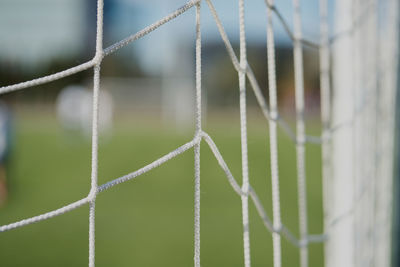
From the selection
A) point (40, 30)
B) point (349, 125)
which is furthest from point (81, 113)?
point (349, 125)

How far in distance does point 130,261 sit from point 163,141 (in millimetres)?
5324

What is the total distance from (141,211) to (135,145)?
386 cm

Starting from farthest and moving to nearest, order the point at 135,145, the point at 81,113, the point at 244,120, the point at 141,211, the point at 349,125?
the point at 81,113 < the point at 135,145 < the point at 141,211 < the point at 349,125 < the point at 244,120

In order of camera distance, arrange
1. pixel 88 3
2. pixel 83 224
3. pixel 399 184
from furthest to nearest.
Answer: pixel 88 3 → pixel 83 224 → pixel 399 184

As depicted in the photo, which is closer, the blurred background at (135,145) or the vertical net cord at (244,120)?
the vertical net cord at (244,120)

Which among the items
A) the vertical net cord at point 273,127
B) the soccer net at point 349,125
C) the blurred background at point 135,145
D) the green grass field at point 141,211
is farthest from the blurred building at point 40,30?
the vertical net cord at point 273,127

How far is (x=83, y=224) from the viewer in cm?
275

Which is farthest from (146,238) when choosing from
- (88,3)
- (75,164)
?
(88,3)

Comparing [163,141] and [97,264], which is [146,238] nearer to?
[97,264]

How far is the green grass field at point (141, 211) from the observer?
220 centimetres

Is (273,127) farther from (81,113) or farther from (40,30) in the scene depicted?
(40,30)

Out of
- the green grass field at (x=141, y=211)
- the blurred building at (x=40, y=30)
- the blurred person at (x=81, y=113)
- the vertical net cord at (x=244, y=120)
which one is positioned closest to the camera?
the vertical net cord at (x=244, y=120)

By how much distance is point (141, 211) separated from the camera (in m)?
3.11

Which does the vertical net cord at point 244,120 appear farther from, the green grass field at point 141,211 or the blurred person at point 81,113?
the blurred person at point 81,113
